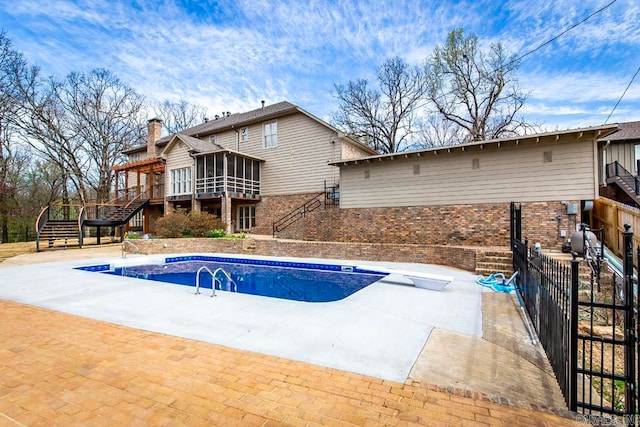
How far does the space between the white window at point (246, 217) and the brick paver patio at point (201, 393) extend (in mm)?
16418

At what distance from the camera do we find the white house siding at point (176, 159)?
19.5m

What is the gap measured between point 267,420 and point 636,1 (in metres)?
12.3

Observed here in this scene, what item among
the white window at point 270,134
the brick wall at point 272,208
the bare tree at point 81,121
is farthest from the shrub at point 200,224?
the bare tree at point 81,121

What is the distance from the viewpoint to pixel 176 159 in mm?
20000

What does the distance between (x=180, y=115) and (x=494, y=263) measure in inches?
1297

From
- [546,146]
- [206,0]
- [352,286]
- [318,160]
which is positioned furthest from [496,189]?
[206,0]

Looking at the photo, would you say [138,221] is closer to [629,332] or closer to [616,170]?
[629,332]

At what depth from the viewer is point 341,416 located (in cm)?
249

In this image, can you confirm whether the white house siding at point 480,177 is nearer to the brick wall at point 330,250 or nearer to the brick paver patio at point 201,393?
the brick wall at point 330,250

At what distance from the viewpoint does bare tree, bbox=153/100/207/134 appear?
105 ft

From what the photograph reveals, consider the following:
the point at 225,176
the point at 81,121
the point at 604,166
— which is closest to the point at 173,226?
the point at 225,176

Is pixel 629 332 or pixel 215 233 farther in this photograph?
pixel 215 233

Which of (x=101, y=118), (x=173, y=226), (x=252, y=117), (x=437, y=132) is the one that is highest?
(x=101, y=118)

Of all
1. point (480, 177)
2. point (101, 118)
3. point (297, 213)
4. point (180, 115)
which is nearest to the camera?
point (480, 177)
